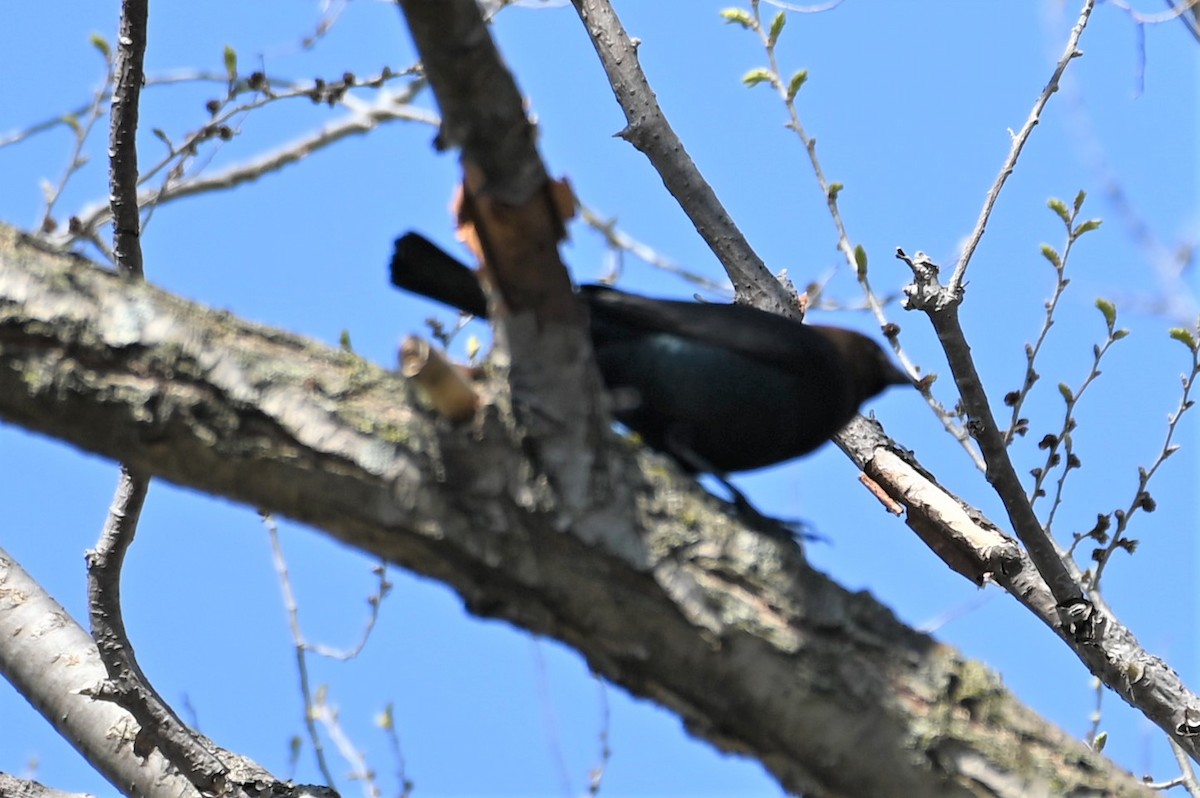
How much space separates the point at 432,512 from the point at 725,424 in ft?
4.10

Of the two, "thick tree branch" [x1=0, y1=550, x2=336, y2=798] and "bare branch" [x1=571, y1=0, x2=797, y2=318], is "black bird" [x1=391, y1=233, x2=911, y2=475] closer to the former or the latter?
"bare branch" [x1=571, y1=0, x2=797, y2=318]

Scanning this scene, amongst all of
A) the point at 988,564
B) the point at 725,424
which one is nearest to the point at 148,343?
the point at 725,424

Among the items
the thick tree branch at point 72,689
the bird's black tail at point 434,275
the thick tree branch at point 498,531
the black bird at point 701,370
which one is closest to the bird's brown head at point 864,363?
the black bird at point 701,370

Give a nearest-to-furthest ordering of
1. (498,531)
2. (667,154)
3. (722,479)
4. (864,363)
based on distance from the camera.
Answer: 1. (498,531)
2. (722,479)
3. (864,363)
4. (667,154)

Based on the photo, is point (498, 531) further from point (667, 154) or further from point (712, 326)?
point (667, 154)

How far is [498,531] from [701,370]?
1243 millimetres

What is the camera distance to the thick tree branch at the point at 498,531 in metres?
1.75

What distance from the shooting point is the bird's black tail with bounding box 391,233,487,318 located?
A: 2.82 m

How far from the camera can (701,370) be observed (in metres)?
2.91

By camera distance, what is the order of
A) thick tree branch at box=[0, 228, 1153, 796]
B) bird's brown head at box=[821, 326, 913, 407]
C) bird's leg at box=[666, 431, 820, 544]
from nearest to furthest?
1. thick tree branch at box=[0, 228, 1153, 796]
2. bird's leg at box=[666, 431, 820, 544]
3. bird's brown head at box=[821, 326, 913, 407]

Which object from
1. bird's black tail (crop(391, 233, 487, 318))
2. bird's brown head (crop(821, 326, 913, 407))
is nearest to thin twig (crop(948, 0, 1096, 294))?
bird's brown head (crop(821, 326, 913, 407))

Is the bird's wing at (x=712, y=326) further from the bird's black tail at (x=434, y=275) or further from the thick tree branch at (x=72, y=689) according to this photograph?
the thick tree branch at (x=72, y=689)

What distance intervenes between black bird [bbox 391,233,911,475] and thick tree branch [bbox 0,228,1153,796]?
0.92 metres

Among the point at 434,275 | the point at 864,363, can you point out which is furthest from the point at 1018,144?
the point at 434,275
